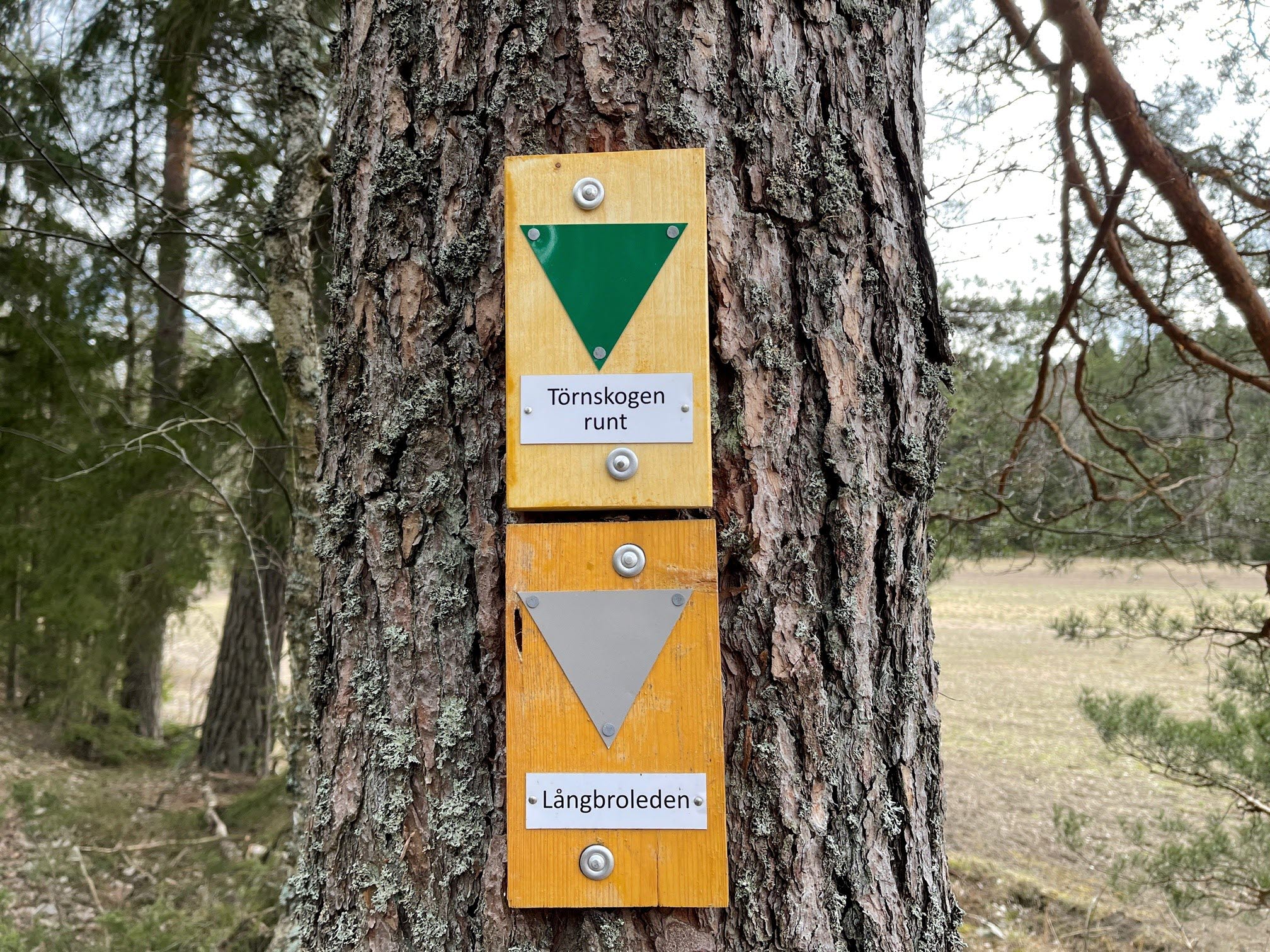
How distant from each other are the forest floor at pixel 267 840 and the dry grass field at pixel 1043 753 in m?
0.02

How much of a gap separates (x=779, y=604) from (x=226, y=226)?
3.34 m

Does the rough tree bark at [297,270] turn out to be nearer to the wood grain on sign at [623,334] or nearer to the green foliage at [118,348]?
the green foliage at [118,348]

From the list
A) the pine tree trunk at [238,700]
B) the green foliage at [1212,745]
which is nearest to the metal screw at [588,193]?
the green foliage at [1212,745]

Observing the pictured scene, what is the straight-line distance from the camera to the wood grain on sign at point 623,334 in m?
0.84

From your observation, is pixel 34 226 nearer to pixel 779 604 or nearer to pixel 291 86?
pixel 291 86

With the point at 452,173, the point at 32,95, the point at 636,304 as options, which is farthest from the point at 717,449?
the point at 32,95

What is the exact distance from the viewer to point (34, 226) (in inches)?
159

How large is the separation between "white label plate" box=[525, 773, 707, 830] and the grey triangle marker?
5 centimetres

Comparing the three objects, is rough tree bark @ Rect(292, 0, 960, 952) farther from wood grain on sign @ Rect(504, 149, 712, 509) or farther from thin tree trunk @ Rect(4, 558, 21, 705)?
thin tree trunk @ Rect(4, 558, 21, 705)

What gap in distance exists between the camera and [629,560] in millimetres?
837

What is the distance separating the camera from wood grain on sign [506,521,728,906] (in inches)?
32.4

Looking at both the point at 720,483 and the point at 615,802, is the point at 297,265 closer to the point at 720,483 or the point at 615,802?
the point at 720,483

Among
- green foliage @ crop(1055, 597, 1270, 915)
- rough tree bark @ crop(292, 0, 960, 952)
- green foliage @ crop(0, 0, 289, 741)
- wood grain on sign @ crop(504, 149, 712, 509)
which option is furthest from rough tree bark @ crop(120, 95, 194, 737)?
green foliage @ crop(1055, 597, 1270, 915)

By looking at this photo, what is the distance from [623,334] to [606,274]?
0.07 m
